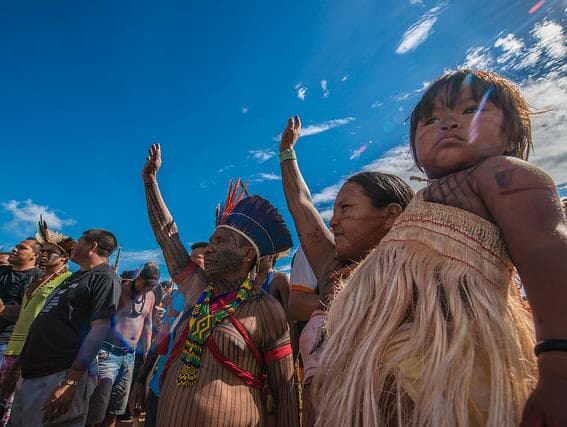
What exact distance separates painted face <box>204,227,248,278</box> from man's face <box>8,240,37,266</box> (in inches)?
193

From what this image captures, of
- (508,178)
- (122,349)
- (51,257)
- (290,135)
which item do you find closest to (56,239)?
(51,257)

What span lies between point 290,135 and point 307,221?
0.74 metres

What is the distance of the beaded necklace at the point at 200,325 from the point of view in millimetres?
2354

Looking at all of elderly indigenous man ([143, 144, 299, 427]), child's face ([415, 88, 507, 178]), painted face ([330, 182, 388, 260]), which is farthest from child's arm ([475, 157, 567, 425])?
elderly indigenous man ([143, 144, 299, 427])

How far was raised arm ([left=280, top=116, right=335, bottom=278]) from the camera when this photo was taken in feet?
6.68

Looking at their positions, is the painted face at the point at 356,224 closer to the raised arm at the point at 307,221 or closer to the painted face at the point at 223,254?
the raised arm at the point at 307,221

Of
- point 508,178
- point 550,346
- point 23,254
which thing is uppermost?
point 23,254

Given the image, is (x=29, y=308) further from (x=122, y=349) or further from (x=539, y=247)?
(x=539, y=247)

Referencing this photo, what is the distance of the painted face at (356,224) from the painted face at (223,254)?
1.35 metres

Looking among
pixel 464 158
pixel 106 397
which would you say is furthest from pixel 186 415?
pixel 106 397

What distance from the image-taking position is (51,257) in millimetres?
5273

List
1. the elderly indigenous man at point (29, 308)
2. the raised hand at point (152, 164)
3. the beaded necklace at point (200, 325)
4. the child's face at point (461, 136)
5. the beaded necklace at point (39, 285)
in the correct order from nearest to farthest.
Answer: the child's face at point (461, 136), the beaded necklace at point (200, 325), the raised hand at point (152, 164), the elderly indigenous man at point (29, 308), the beaded necklace at point (39, 285)

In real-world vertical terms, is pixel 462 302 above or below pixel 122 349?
below

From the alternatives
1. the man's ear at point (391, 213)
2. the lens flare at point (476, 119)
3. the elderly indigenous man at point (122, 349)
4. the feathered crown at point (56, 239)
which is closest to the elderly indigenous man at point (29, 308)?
the feathered crown at point (56, 239)
